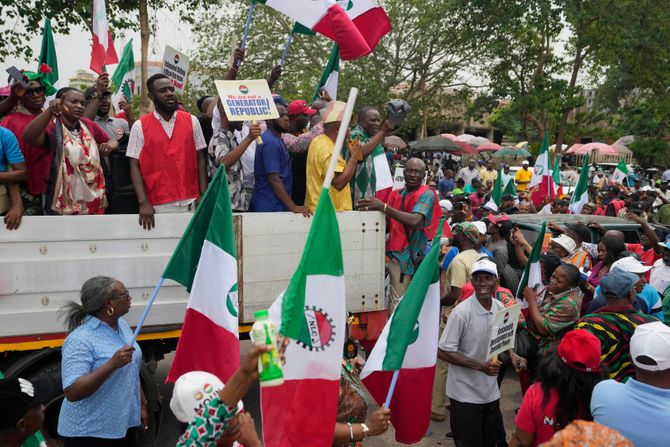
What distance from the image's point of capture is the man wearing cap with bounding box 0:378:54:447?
2.58 m

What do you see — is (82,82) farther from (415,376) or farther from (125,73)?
(415,376)

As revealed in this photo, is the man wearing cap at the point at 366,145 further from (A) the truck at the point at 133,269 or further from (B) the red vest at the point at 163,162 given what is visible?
(B) the red vest at the point at 163,162

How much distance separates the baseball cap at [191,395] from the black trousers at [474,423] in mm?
2312

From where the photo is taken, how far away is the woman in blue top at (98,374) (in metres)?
3.39

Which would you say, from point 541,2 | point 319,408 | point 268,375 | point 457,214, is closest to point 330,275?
point 319,408

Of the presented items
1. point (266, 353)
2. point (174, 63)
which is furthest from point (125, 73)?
point (266, 353)

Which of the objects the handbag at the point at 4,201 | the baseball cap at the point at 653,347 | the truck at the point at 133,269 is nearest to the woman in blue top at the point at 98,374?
the truck at the point at 133,269

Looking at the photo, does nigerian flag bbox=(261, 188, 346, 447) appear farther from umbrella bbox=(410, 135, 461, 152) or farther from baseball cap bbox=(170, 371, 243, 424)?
umbrella bbox=(410, 135, 461, 152)

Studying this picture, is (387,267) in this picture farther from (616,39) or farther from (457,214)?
(616,39)

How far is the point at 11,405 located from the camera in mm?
2600

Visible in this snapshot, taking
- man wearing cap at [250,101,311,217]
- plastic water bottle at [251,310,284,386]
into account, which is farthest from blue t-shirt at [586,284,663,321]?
plastic water bottle at [251,310,284,386]

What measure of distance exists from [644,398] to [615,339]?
123cm

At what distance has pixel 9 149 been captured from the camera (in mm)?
4367

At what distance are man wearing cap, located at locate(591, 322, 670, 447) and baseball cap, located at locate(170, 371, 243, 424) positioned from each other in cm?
172
